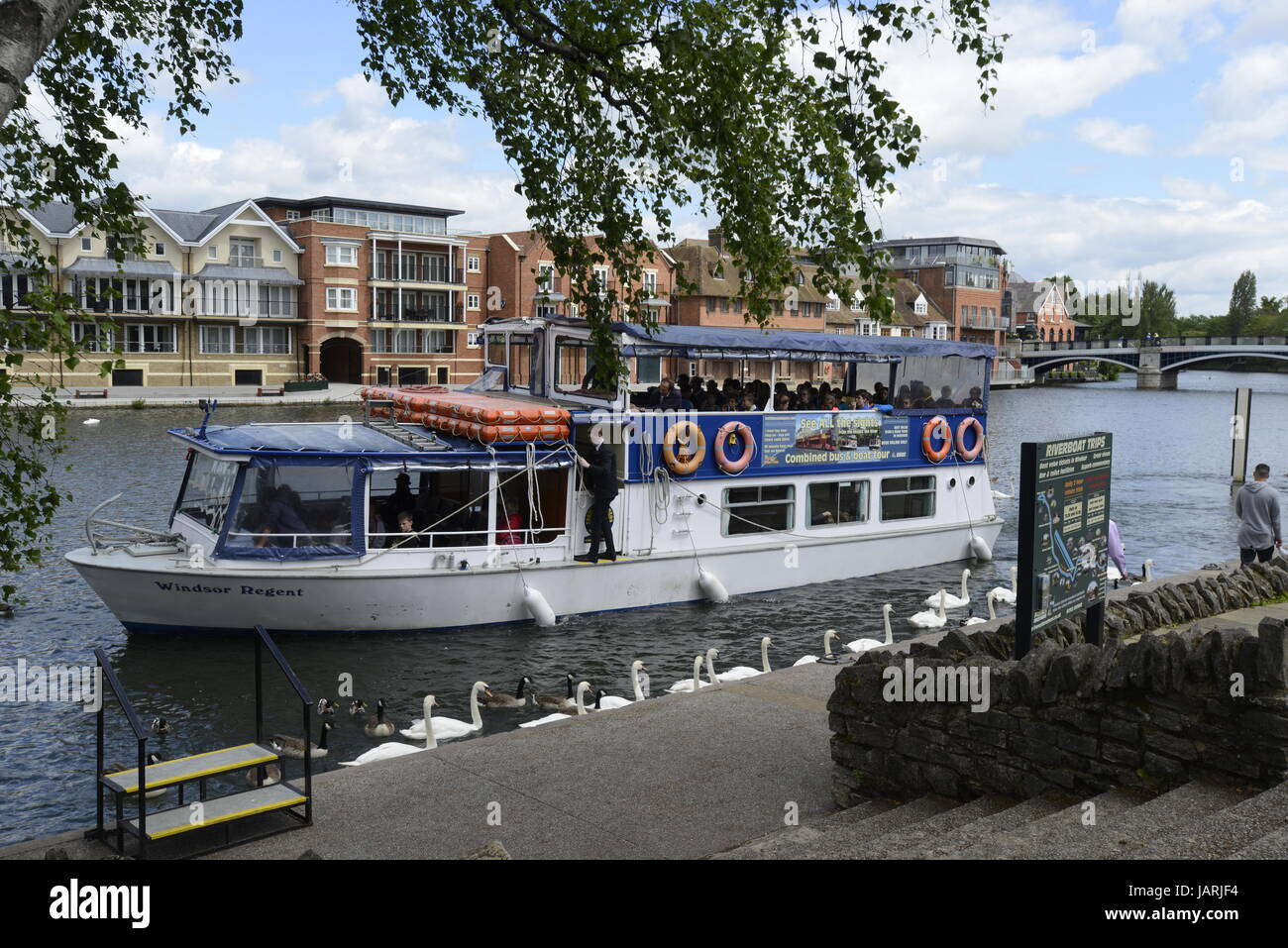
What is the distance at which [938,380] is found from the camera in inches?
1007

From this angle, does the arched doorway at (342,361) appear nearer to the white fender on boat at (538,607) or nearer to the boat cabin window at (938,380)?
the boat cabin window at (938,380)

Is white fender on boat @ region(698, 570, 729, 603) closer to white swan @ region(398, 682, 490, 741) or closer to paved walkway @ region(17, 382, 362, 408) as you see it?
white swan @ region(398, 682, 490, 741)

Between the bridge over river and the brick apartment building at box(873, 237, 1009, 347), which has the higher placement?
the brick apartment building at box(873, 237, 1009, 347)

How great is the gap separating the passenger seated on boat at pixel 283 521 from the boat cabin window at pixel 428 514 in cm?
106

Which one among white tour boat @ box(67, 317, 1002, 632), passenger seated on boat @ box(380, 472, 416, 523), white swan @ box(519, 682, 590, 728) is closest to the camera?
white swan @ box(519, 682, 590, 728)

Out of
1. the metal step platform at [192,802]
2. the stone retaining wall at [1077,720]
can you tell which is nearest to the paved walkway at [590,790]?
the metal step platform at [192,802]

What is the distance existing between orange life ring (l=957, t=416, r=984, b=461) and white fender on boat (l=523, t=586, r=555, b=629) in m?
11.2

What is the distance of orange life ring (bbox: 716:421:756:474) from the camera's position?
21.2 m

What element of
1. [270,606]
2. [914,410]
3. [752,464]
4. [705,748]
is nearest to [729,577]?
[752,464]

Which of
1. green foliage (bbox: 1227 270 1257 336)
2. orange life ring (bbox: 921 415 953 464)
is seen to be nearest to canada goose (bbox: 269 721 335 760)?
orange life ring (bbox: 921 415 953 464)

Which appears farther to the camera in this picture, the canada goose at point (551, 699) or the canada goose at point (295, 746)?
the canada goose at point (551, 699)

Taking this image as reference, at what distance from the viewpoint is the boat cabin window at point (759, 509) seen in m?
22.0
